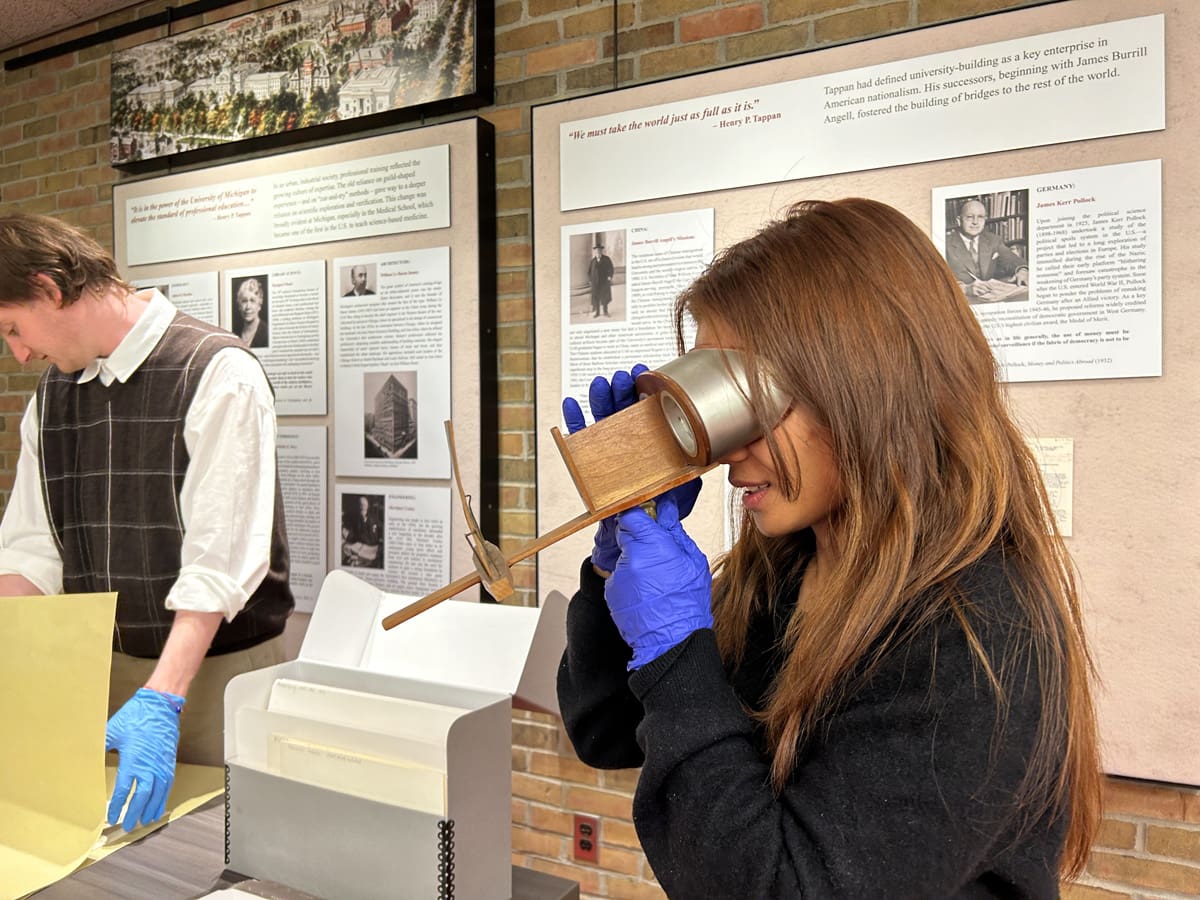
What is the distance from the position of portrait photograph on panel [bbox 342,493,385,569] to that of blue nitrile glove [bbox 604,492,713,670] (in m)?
→ 1.65

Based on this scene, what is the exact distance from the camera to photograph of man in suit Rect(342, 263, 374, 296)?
8.12ft

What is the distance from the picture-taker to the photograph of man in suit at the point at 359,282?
2.47 meters

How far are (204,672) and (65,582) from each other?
0.39 meters

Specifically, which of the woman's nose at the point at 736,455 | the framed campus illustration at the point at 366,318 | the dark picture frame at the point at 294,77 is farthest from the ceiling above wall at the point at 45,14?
the woman's nose at the point at 736,455

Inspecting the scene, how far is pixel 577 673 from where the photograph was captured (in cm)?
113

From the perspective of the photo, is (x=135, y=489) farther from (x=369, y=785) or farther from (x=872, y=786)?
(x=872, y=786)

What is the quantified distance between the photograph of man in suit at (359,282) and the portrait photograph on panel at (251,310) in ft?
1.11

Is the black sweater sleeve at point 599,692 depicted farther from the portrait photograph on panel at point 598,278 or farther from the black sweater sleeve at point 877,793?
the portrait photograph on panel at point 598,278

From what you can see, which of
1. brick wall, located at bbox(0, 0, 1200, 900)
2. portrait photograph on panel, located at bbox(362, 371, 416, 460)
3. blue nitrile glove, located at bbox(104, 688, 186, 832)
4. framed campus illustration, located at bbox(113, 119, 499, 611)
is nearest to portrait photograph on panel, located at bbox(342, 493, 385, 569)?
framed campus illustration, located at bbox(113, 119, 499, 611)

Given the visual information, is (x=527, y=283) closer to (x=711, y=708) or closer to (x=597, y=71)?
(x=597, y=71)

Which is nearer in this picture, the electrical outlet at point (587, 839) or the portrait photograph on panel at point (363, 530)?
the electrical outlet at point (587, 839)

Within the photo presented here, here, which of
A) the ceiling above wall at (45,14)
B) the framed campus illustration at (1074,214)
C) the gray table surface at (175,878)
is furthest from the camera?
the ceiling above wall at (45,14)

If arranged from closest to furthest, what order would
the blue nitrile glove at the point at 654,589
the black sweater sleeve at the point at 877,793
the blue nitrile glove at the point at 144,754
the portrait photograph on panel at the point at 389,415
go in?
the black sweater sleeve at the point at 877,793, the blue nitrile glove at the point at 654,589, the blue nitrile glove at the point at 144,754, the portrait photograph on panel at the point at 389,415

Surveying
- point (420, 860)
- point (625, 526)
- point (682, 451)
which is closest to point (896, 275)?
point (682, 451)
